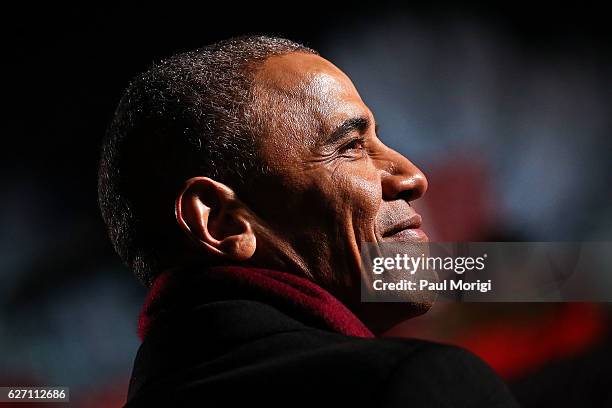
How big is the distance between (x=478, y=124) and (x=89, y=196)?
0.72 metres

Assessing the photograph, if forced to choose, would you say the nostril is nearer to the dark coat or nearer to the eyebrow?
the eyebrow

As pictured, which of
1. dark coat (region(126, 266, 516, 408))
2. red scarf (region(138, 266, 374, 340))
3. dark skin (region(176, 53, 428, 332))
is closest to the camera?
dark coat (region(126, 266, 516, 408))

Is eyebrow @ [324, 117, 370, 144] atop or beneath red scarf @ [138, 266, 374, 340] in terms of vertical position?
atop

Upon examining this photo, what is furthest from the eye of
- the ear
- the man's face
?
the ear

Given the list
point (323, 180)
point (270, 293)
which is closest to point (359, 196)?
point (323, 180)

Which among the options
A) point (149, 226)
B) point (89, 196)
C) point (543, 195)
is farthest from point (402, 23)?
point (149, 226)

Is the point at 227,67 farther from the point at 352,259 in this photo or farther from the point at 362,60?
the point at 362,60

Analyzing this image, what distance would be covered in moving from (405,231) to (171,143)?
0.23 metres

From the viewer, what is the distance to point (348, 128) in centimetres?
81

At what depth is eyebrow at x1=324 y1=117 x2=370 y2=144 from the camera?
0.80 meters

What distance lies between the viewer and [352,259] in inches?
30.5

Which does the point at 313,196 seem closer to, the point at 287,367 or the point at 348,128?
the point at 348,128

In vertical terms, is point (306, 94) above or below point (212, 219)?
above

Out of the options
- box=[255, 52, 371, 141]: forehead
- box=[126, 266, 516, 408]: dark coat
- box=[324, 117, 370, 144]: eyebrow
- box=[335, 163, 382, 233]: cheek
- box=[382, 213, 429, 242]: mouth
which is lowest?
box=[126, 266, 516, 408]: dark coat
